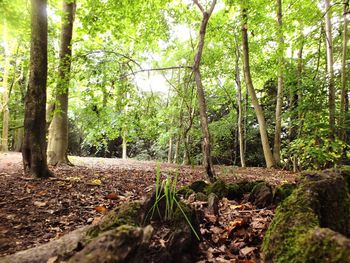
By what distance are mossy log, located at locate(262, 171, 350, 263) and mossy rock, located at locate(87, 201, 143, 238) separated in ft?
3.12

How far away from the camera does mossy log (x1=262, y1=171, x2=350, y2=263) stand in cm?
118

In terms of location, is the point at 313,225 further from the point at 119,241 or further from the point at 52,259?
the point at 52,259

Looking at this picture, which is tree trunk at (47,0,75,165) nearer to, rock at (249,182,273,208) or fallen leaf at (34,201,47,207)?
fallen leaf at (34,201,47,207)

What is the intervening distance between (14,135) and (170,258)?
88.2 feet

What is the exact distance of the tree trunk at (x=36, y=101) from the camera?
4.60 meters

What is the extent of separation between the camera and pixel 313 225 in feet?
5.03

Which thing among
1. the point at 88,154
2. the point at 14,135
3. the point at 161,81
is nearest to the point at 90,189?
the point at 161,81

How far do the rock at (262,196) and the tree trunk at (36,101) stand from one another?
4.00 m

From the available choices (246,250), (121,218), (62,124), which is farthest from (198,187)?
(62,124)

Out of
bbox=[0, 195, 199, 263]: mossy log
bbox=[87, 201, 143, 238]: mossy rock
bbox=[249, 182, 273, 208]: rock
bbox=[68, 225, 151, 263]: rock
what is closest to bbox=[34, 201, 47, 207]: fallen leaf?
bbox=[0, 195, 199, 263]: mossy log

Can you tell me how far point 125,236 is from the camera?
4.00 ft

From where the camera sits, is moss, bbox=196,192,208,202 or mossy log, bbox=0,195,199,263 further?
moss, bbox=196,192,208,202

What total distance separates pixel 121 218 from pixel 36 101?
390 cm

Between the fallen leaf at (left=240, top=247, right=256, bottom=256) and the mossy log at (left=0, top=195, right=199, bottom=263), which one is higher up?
the mossy log at (left=0, top=195, right=199, bottom=263)
